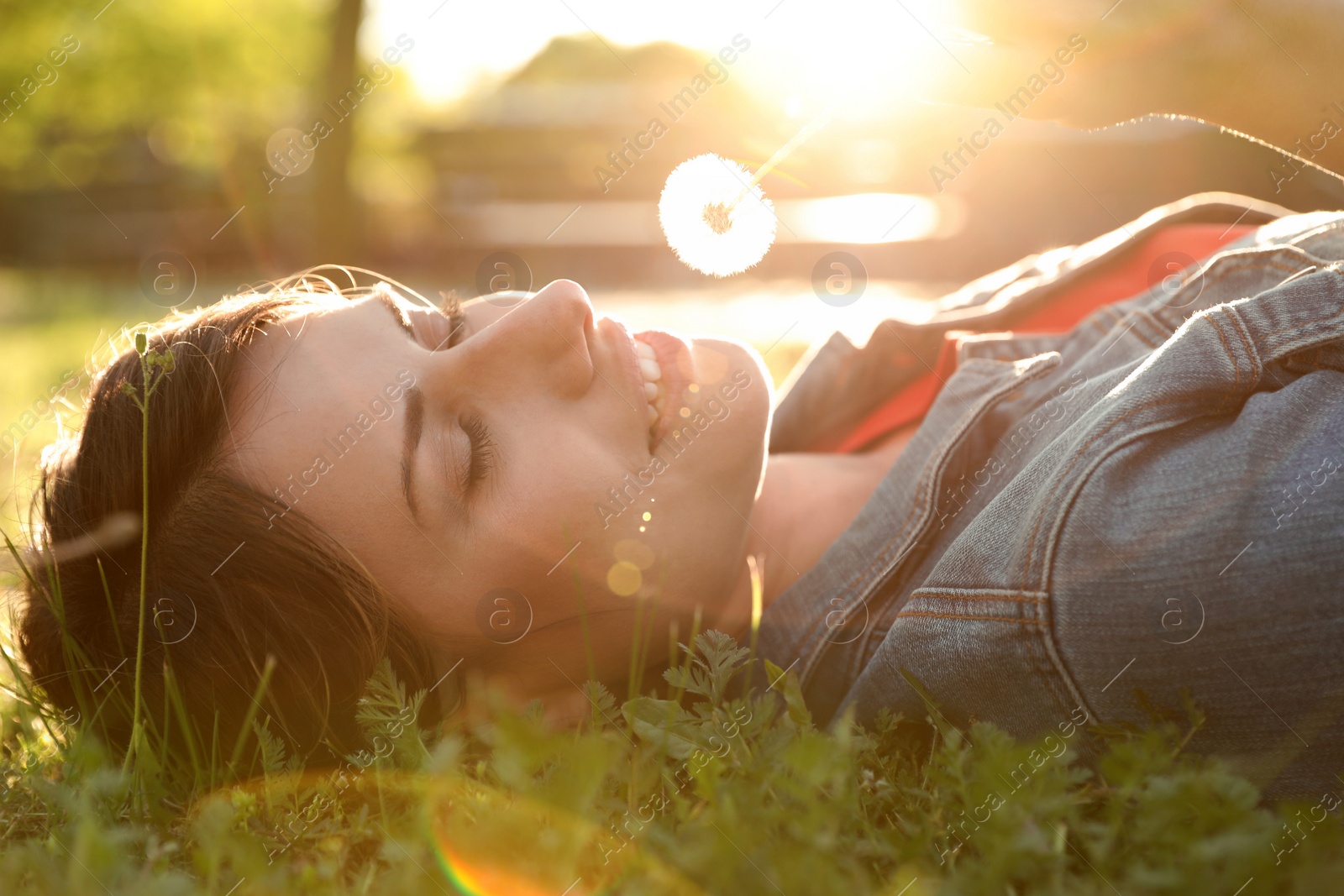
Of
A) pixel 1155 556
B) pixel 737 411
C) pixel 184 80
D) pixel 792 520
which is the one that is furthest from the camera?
pixel 184 80

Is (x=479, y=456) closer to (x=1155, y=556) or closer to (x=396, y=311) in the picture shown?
(x=396, y=311)

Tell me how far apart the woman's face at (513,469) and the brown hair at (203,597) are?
7 cm

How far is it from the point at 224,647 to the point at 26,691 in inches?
18.4

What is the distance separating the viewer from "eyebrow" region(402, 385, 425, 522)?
2.18 meters

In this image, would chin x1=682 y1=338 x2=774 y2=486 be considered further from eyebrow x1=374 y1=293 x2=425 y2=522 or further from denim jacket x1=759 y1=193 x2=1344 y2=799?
eyebrow x1=374 y1=293 x2=425 y2=522

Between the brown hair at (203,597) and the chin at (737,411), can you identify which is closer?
the brown hair at (203,597)

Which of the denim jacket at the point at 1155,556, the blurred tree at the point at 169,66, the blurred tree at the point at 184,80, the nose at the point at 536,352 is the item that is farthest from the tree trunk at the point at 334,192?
the blurred tree at the point at 169,66

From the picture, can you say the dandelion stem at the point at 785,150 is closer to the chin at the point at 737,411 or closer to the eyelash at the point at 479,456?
the chin at the point at 737,411

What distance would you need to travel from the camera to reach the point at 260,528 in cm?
225

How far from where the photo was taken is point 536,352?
2336 millimetres

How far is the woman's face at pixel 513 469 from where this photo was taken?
2211 mm

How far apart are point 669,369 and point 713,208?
54cm

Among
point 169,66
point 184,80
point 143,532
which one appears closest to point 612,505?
point 143,532

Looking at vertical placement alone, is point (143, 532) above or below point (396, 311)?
below
